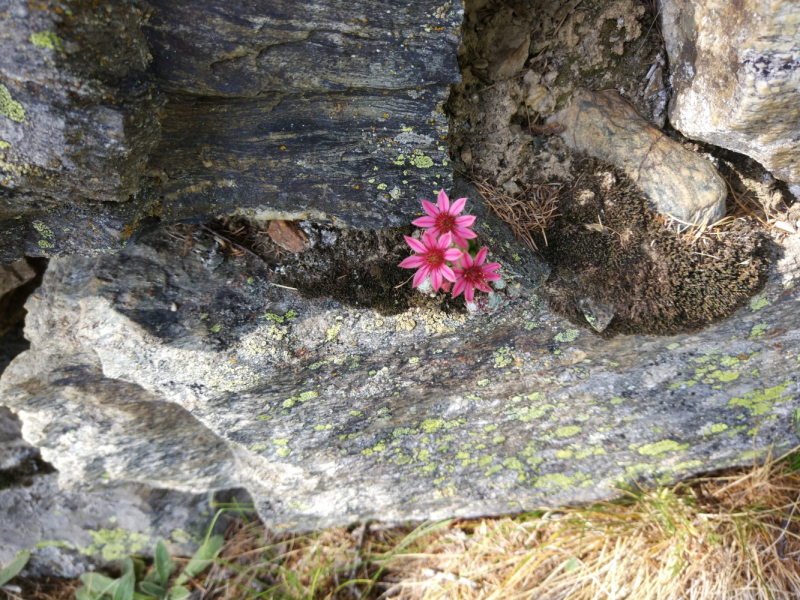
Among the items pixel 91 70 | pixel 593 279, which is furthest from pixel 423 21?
pixel 593 279

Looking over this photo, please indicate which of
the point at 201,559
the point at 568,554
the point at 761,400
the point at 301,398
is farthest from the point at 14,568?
the point at 761,400

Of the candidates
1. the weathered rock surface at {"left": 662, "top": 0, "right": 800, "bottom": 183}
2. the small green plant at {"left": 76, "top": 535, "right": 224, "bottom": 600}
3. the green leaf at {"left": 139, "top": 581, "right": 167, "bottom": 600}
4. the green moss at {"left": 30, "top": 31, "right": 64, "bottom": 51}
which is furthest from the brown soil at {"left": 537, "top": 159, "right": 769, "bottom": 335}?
the green leaf at {"left": 139, "top": 581, "right": 167, "bottom": 600}

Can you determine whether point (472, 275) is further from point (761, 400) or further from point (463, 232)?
point (761, 400)

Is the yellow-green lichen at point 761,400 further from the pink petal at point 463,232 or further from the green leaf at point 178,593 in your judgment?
the green leaf at point 178,593

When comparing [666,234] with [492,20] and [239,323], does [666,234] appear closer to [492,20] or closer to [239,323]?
[492,20]

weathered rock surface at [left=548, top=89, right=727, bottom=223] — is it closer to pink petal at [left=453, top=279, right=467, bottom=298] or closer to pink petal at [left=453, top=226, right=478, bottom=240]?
pink petal at [left=453, top=226, right=478, bottom=240]
